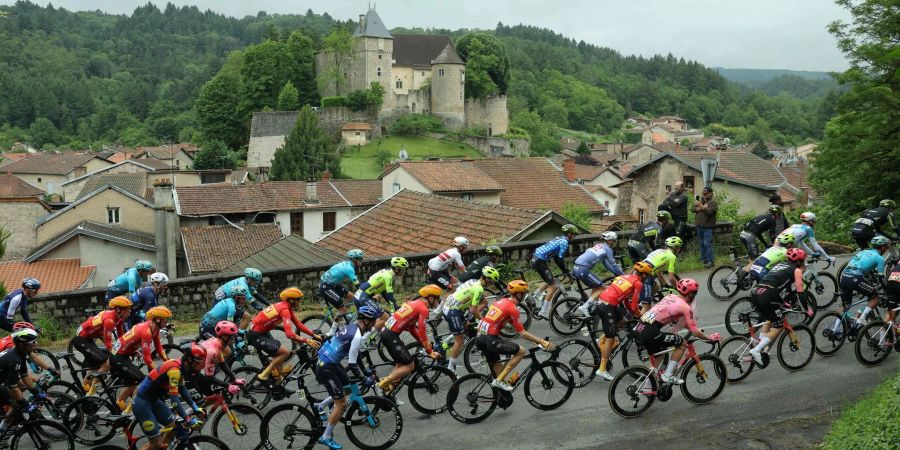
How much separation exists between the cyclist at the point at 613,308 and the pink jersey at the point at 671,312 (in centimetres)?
83

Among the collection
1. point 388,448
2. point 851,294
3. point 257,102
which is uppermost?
point 257,102

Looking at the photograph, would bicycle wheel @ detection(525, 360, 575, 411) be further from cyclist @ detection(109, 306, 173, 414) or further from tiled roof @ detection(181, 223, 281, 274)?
tiled roof @ detection(181, 223, 281, 274)

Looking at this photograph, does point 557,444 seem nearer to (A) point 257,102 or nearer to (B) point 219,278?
(B) point 219,278

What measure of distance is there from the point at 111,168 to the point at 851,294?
87997 mm

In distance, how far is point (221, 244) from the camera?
115 ft

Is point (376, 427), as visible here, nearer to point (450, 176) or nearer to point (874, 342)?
point (874, 342)

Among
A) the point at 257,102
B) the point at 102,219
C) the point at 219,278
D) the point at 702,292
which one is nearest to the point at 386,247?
the point at 219,278

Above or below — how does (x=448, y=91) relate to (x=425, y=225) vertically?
above

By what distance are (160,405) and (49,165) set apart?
3907 inches

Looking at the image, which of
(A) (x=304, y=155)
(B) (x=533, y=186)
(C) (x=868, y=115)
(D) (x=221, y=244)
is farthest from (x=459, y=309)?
(A) (x=304, y=155)

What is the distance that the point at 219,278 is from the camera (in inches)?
663

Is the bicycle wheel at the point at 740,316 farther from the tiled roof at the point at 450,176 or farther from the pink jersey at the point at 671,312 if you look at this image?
Result: the tiled roof at the point at 450,176

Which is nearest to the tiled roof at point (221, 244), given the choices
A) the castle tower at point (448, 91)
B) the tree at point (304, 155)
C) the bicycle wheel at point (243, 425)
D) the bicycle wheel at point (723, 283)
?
the bicycle wheel at point (723, 283)

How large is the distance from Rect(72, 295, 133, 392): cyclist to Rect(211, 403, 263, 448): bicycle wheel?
214 centimetres
